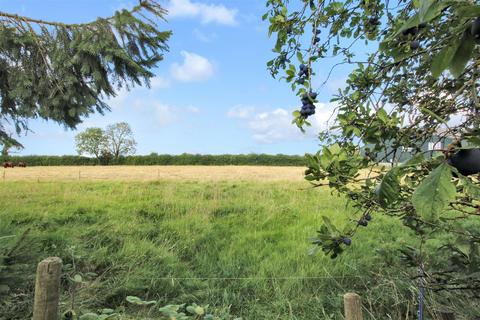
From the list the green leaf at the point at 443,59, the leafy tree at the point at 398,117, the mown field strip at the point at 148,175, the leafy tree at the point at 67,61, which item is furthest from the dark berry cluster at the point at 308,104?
the mown field strip at the point at 148,175

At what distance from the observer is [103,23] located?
193 inches

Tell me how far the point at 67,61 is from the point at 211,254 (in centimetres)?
317

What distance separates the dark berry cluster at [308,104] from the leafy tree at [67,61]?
3847mm

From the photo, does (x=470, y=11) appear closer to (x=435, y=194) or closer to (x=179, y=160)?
(x=435, y=194)

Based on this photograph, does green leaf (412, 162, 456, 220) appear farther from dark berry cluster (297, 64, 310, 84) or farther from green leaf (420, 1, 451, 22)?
dark berry cluster (297, 64, 310, 84)

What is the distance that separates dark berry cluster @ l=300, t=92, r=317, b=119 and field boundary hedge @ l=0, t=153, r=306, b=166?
39.1m

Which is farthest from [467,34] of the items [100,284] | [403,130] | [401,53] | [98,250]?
[98,250]

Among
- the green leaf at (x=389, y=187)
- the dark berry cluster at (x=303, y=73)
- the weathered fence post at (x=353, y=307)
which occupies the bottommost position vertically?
the weathered fence post at (x=353, y=307)

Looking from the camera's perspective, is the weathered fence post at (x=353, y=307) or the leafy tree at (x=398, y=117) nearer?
the leafy tree at (x=398, y=117)

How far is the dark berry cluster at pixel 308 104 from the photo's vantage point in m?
1.38

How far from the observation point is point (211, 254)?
507 cm

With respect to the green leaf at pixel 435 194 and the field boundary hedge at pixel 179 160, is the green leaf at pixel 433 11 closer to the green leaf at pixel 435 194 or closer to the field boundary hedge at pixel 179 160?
the green leaf at pixel 435 194

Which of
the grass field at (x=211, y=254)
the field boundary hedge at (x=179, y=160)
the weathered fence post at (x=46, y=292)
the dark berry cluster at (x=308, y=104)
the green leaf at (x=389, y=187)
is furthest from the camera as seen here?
the field boundary hedge at (x=179, y=160)

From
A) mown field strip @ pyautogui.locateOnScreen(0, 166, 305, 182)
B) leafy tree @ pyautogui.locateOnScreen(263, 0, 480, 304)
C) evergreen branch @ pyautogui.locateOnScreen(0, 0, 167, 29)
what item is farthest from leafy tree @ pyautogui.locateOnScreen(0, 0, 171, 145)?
mown field strip @ pyautogui.locateOnScreen(0, 166, 305, 182)
